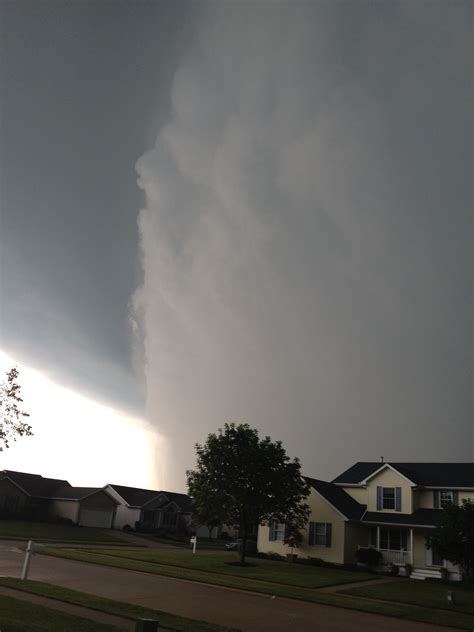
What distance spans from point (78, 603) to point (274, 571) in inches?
708

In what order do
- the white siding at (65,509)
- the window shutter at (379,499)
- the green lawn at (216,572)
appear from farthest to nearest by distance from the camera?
the white siding at (65,509) → the window shutter at (379,499) → the green lawn at (216,572)

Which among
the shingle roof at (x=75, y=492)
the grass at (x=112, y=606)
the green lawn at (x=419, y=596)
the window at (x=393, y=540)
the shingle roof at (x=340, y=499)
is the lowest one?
the green lawn at (x=419, y=596)

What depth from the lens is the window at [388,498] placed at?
1591 inches

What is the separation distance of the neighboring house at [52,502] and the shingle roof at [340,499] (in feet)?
107

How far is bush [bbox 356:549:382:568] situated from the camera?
3766 centimetres

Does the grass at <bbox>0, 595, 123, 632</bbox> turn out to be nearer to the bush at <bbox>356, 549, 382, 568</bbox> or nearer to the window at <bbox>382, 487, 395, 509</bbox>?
the bush at <bbox>356, 549, 382, 568</bbox>

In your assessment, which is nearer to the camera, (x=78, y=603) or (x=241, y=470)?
(x=78, y=603)

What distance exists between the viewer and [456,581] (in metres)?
34.1

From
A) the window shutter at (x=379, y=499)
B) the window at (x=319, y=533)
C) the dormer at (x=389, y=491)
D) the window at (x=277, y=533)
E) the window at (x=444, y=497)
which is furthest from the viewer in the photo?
the window at (x=277, y=533)

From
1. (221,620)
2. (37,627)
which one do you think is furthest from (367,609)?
(37,627)

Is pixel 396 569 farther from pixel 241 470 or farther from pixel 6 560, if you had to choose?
pixel 6 560

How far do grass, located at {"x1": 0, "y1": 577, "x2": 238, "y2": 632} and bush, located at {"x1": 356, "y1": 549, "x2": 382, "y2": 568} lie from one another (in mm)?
27562

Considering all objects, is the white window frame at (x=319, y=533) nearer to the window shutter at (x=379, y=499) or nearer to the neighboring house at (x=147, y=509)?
the window shutter at (x=379, y=499)

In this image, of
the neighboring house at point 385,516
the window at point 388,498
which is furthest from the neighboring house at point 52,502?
the window at point 388,498
